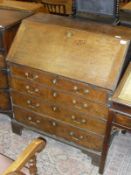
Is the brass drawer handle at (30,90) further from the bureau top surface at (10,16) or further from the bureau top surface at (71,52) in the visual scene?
the bureau top surface at (10,16)

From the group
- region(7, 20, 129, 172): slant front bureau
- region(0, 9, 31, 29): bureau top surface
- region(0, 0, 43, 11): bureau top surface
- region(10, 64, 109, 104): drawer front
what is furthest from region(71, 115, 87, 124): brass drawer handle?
region(0, 0, 43, 11): bureau top surface

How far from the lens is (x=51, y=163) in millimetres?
2059

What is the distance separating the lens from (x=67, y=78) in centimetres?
172

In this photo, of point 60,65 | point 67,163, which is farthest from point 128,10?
point 67,163

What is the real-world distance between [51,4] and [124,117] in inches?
103

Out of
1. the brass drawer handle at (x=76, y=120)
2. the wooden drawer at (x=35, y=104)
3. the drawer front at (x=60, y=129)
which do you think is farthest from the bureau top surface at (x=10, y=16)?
the brass drawer handle at (x=76, y=120)

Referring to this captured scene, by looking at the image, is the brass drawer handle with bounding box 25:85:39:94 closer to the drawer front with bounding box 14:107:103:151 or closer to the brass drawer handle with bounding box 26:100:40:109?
the brass drawer handle with bounding box 26:100:40:109

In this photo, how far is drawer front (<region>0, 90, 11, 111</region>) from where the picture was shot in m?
2.22

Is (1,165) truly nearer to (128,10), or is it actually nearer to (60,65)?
→ (60,65)

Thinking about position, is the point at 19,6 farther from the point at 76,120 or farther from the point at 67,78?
the point at 76,120

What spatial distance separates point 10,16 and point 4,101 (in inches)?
30.1

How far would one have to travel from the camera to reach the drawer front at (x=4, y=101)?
87.5 inches

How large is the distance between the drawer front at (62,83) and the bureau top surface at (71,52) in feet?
0.15

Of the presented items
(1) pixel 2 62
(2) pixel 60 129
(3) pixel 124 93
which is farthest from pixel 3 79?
(3) pixel 124 93
